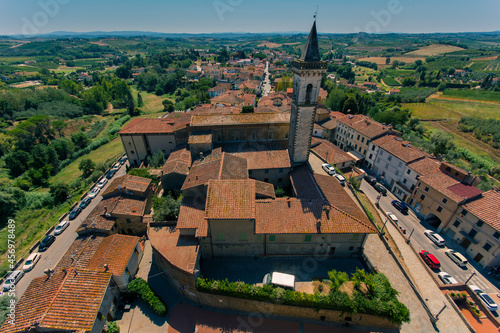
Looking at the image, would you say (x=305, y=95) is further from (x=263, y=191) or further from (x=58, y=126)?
(x=58, y=126)

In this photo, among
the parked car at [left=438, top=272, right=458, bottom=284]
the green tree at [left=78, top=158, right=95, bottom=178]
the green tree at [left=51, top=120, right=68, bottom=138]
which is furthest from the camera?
the green tree at [left=51, top=120, right=68, bottom=138]

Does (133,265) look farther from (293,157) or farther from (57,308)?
(293,157)

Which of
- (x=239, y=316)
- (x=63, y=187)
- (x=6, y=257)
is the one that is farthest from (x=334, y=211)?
(x=63, y=187)

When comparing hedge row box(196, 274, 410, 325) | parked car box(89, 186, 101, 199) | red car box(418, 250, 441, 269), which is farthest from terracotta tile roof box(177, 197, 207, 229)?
red car box(418, 250, 441, 269)

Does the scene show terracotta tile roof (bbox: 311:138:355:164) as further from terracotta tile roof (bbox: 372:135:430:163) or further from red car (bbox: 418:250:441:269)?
red car (bbox: 418:250:441:269)

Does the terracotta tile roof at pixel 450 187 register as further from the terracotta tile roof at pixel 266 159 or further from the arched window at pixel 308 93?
the arched window at pixel 308 93

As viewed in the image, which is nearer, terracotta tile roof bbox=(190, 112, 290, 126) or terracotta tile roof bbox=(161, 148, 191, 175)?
terracotta tile roof bbox=(161, 148, 191, 175)
